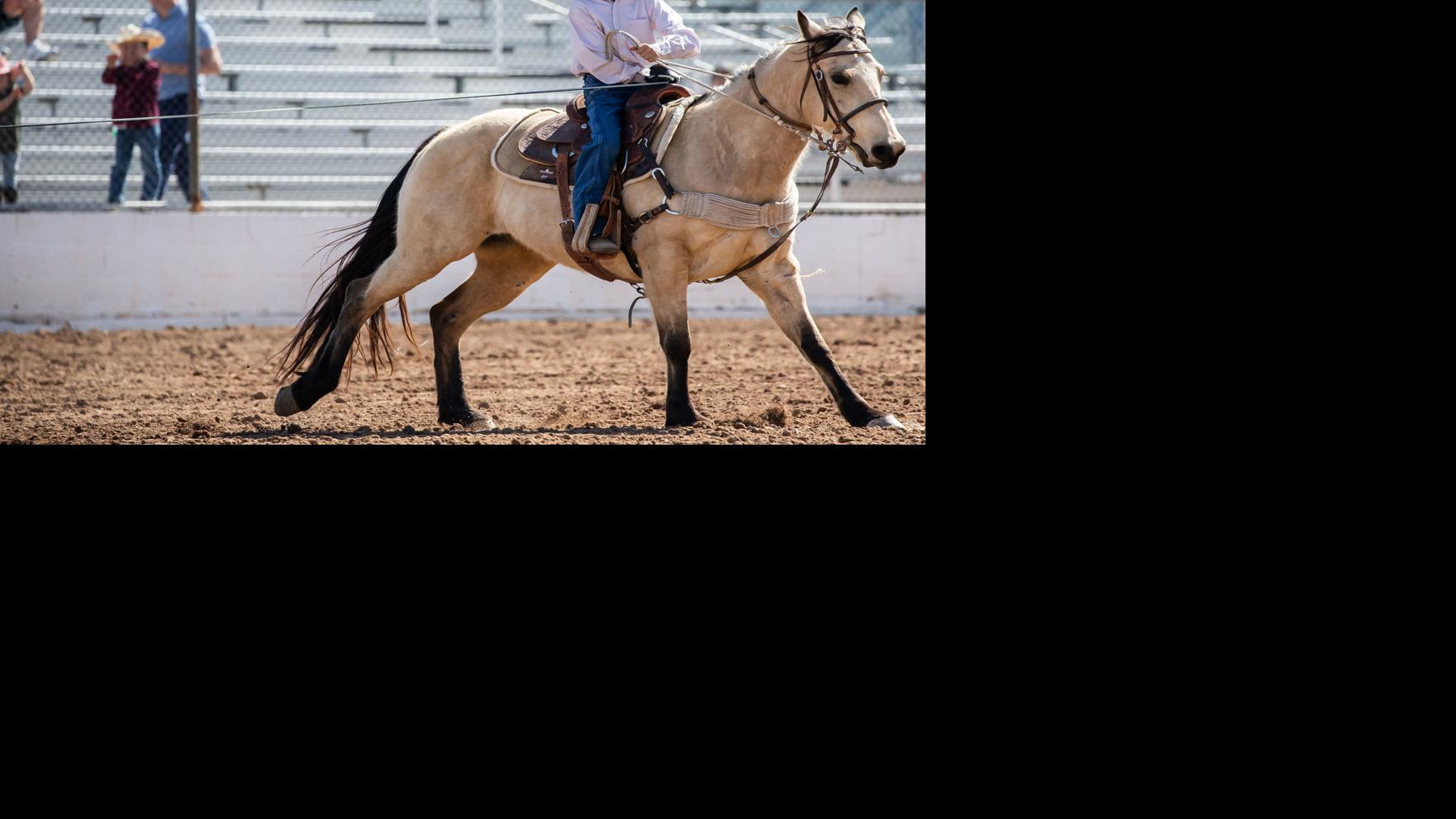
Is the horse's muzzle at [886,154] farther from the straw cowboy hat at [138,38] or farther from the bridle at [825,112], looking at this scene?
the straw cowboy hat at [138,38]

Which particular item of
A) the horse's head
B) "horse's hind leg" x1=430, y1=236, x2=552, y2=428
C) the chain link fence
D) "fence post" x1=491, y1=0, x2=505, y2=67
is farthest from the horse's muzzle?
"fence post" x1=491, y1=0, x2=505, y2=67

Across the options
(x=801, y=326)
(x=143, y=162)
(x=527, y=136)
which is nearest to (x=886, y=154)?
(x=801, y=326)

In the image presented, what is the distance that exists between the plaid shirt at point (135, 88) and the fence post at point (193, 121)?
47 centimetres

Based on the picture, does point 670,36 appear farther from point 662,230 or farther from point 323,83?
point 323,83

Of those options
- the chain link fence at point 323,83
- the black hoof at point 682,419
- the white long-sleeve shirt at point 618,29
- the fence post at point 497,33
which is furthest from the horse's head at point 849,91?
the fence post at point 497,33

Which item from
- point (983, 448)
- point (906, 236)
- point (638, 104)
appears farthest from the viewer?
point (906, 236)

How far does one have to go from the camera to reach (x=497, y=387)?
7473mm

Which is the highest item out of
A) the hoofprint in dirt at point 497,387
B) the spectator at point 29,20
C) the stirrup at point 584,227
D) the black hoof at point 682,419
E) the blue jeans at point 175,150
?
the spectator at point 29,20

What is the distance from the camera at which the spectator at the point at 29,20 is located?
35.8ft

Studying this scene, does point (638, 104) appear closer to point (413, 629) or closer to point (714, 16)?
point (413, 629)

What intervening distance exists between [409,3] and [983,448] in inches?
517

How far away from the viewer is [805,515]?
2562mm

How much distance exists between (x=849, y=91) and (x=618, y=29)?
3.30ft

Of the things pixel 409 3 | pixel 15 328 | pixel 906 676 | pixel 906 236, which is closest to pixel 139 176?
pixel 15 328
